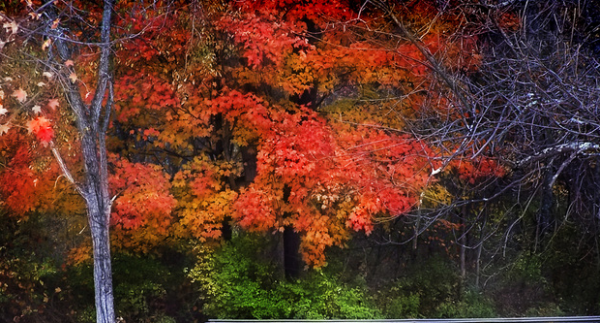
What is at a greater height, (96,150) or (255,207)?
(96,150)

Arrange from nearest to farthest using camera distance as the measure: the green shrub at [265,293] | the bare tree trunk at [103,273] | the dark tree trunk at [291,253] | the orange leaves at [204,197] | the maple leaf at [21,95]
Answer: the maple leaf at [21,95]
the bare tree trunk at [103,273]
the orange leaves at [204,197]
the green shrub at [265,293]
the dark tree trunk at [291,253]

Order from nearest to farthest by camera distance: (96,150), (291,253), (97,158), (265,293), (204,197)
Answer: (96,150) < (97,158) < (204,197) < (265,293) < (291,253)

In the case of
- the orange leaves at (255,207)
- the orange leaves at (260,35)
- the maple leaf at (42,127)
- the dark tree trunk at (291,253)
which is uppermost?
the orange leaves at (260,35)

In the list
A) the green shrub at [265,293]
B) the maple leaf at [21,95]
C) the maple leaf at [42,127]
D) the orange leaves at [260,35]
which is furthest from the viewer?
the green shrub at [265,293]

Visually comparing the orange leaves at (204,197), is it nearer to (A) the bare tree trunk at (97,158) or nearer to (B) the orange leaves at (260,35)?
(A) the bare tree trunk at (97,158)

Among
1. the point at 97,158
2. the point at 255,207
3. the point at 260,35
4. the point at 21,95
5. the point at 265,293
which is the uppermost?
the point at 260,35

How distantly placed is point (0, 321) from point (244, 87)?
801cm

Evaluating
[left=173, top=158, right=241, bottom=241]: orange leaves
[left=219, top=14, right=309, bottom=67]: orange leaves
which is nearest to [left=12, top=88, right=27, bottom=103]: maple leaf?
[left=219, top=14, right=309, bottom=67]: orange leaves

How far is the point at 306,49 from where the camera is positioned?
14.2 meters

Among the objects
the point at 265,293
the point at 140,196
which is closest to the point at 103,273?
the point at 140,196

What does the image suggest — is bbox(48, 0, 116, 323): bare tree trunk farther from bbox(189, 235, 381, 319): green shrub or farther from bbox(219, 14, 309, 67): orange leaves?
bbox(189, 235, 381, 319): green shrub

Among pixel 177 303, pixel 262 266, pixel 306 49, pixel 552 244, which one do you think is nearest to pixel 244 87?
pixel 306 49

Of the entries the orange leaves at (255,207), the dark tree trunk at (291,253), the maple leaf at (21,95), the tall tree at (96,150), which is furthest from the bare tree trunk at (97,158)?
the dark tree trunk at (291,253)

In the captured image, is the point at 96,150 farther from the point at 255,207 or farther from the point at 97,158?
the point at 255,207
